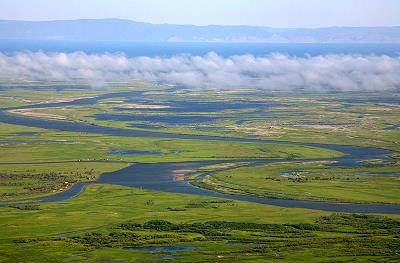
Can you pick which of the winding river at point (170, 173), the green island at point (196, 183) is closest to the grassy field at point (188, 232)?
the green island at point (196, 183)

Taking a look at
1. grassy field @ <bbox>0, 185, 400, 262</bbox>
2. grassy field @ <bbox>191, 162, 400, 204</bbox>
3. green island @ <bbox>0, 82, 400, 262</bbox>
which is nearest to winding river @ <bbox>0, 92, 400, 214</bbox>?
green island @ <bbox>0, 82, 400, 262</bbox>

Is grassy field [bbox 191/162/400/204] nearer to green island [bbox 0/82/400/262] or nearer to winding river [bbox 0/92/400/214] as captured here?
green island [bbox 0/82/400/262]

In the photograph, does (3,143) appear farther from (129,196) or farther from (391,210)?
(391,210)

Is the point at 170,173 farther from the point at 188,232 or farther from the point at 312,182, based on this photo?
the point at 188,232

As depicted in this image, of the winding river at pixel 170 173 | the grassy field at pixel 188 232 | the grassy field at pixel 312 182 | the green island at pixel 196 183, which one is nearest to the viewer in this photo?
the grassy field at pixel 188 232

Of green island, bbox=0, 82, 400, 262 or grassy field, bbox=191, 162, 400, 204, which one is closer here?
green island, bbox=0, 82, 400, 262

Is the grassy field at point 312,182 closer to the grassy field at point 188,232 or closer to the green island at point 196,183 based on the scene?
the green island at point 196,183

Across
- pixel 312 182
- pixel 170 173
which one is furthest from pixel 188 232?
pixel 170 173

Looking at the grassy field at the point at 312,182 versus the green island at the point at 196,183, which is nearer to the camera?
the green island at the point at 196,183

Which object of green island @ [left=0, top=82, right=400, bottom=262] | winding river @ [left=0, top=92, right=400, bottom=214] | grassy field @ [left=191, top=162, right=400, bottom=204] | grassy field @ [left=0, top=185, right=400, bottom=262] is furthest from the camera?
grassy field @ [left=191, top=162, right=400, bottom=204]

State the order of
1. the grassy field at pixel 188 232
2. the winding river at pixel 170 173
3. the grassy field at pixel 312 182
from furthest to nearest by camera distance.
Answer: the grassy field at pixel 312 182 < the winding river at pixel 170 173 < the grassy field at pixel 188 232
